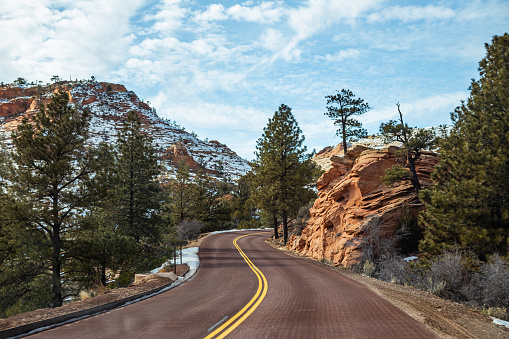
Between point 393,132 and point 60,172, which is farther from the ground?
point 393,132

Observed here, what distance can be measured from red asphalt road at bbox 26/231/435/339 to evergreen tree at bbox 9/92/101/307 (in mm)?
9459

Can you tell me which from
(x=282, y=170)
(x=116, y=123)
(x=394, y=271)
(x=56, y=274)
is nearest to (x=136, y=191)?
(x=56, y=274)

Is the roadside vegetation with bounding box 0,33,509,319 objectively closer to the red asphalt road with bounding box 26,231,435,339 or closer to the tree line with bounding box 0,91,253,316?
the tree line with bounding box 0,91,253,316

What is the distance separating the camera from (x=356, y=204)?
61.2ft

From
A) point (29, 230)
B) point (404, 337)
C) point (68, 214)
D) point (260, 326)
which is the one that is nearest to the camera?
point (404, 337)

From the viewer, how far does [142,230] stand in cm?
2209

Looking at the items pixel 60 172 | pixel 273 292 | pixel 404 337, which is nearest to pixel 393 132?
pixel 273 292

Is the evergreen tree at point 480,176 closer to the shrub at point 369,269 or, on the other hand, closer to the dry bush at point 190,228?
the shrub at point 369,269

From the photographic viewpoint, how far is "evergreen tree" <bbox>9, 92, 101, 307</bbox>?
14.5 m

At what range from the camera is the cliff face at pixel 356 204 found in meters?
16.3

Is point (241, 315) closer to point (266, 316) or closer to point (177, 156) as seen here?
point (266, 316)

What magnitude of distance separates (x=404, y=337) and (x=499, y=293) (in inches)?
200

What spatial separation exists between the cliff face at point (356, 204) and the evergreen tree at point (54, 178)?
49.2 feet

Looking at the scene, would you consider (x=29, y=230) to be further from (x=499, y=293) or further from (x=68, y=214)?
(x=499, y=293)
